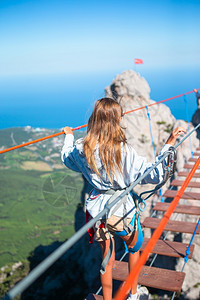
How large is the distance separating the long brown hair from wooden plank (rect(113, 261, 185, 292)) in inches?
59.3

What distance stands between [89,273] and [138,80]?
1813 centimetres

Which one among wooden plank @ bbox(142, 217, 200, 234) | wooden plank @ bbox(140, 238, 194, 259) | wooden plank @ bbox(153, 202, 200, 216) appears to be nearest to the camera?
wooden plank @ bbox(140, 238, 194, 259)

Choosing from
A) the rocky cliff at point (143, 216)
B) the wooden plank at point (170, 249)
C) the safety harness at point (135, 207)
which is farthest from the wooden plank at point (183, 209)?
the rocky cliff at point (143, 216)

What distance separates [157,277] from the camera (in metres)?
3.02

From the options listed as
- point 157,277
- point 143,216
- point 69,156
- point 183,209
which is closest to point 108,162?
point 69,156

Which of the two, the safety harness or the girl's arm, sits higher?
the girl's arm

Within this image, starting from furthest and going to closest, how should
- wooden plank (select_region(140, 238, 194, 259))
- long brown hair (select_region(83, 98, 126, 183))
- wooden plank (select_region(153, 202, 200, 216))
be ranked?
wooden plank (select_region(153, 202, 200, 216)) → wooden plank (select_region(140, 238, 194, 259)) → long brown hair (select_region(83, 98, 126, 183))

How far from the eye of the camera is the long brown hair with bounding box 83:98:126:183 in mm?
1951

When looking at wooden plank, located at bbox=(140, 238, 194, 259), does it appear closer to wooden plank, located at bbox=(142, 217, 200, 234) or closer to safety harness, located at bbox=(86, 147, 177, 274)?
wooden plank, located at bbox=(142, 217, 200, 234)

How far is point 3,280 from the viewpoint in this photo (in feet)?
128

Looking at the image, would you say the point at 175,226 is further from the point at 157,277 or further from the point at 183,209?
the point at 157,277

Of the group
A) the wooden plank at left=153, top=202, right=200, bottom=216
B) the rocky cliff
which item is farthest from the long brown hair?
the rocky cliff

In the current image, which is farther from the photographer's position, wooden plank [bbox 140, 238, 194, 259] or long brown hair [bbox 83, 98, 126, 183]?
wooden plank [bbox 140, 238, 194, 259]

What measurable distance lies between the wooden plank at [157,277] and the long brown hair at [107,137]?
151 cm
